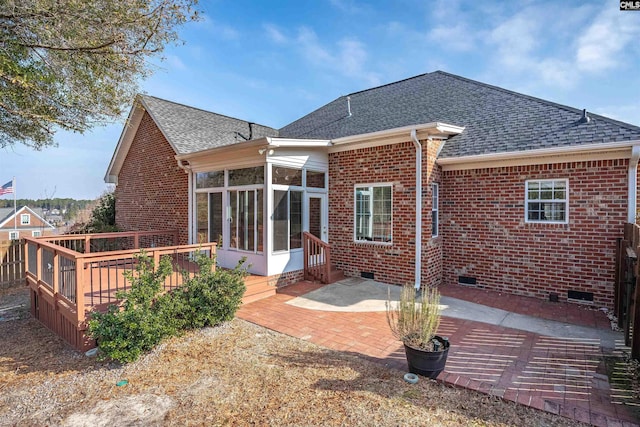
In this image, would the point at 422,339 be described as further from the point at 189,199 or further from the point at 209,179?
the point at 189,199

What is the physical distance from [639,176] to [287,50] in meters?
11.2

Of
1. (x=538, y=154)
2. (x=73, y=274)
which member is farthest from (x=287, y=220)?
(x=538, y=154)

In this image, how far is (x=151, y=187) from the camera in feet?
40.9

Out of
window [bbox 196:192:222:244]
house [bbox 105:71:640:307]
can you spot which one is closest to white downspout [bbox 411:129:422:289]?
house [bbox 105:71:640:307]

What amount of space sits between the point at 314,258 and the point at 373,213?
2.06 m

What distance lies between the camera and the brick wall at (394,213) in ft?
26.1

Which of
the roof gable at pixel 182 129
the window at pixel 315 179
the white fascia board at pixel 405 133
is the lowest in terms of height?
the window at pixel 315 179

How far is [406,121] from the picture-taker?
32.7 ft

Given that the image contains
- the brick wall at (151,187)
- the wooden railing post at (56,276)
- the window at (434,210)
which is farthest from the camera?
the brick wall at (151,187)

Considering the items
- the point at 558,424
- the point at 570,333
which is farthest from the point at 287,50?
the point at 558,424

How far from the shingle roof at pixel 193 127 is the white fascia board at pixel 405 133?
4.49 m

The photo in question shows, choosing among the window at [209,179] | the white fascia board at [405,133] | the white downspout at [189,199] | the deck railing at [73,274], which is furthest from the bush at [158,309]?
the white downspout at [189,199]

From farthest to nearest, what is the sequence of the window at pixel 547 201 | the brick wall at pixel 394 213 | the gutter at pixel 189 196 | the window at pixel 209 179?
the gutter at pixel 189 196
the window at pixel 209 179
the brick wall at pixel 394 213
the window at pixel 547 201

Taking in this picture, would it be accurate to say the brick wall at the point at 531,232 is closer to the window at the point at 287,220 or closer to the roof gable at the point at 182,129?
the window at the point at 287,220
